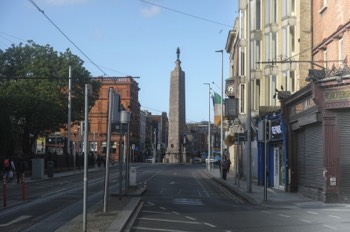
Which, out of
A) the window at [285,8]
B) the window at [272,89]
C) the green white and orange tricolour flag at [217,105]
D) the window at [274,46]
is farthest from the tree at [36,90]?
the window at [285,8]

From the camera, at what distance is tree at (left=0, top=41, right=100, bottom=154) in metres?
51.7

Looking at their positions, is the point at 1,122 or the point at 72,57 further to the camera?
the point at 72,57

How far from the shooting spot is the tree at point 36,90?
51719mm

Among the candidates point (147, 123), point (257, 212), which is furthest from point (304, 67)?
point (147, 123)

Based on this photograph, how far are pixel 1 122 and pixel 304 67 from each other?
2399 centimetres

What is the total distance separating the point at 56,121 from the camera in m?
55.0

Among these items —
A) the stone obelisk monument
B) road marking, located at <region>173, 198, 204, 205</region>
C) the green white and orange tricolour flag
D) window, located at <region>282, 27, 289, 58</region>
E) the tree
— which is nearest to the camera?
road marking, located at <region>173, 198, 204, 205</region>

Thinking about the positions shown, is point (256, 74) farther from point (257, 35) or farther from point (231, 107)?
point (231, 107)

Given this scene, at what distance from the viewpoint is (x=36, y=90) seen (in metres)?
54.2

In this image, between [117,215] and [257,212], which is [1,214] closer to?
[117,215]

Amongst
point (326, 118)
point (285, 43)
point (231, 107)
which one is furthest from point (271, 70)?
point (326, 118)

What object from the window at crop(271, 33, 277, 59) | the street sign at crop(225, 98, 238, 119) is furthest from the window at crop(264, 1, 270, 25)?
the street sign at crop(225, 98, 238, 119)

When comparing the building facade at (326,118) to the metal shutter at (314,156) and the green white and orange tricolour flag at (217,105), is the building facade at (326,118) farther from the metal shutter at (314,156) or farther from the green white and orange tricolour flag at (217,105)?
the green white and orange tricolour flag at (217,105)

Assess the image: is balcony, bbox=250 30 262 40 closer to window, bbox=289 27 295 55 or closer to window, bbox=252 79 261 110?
window, bbox=252 79 261 110
